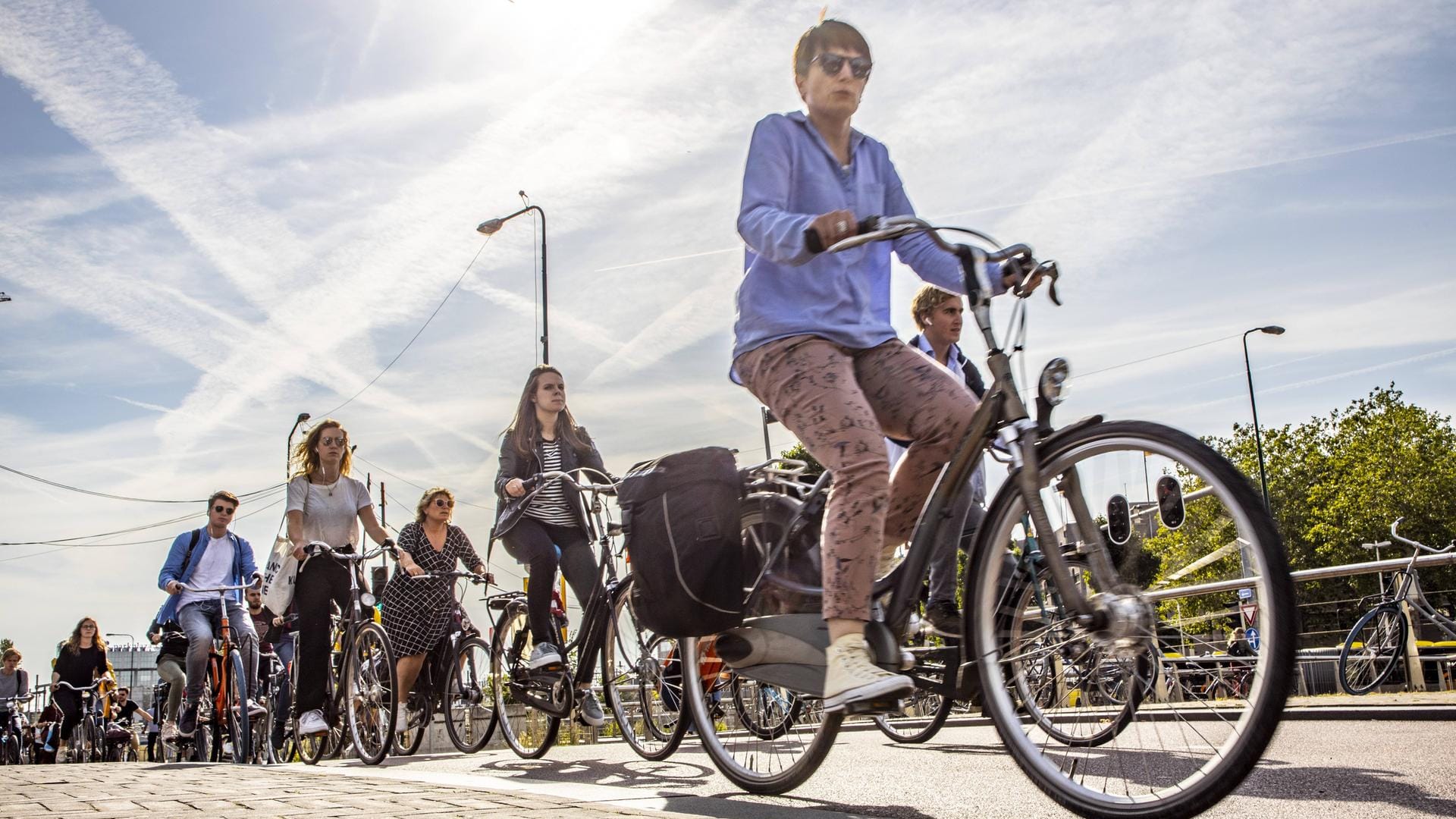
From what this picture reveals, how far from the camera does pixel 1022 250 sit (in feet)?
11.3

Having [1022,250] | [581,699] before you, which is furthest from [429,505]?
[1022,250]

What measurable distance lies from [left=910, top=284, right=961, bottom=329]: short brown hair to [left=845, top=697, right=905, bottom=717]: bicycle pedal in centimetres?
333

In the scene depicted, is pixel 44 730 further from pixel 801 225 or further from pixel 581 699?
pixel 801 225

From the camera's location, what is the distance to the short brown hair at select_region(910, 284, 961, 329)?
636 cm

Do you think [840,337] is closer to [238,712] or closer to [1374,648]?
[238,712]

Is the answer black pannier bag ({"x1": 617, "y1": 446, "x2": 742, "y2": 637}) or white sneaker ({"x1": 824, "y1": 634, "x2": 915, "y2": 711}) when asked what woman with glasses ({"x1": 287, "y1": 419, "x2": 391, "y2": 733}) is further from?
white sneaker ({"x1": 824, "y1": 634, "x2": 915, "y2": 711})

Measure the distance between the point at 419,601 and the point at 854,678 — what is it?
5324 millimetres

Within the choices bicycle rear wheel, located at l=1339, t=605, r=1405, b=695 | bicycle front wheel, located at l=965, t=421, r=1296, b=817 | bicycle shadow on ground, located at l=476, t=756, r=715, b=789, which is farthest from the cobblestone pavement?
bicycle rear wheel, located at l=1339, t=605, r=1405, b=695

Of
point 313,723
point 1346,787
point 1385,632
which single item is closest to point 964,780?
point 1346,787

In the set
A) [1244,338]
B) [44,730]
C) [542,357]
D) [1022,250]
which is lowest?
[44,730]

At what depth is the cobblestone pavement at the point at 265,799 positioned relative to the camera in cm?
347

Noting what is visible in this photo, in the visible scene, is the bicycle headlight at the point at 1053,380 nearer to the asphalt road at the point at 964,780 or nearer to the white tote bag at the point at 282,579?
the asphalt road at the point at 964,780

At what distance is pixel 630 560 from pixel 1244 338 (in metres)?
40.4

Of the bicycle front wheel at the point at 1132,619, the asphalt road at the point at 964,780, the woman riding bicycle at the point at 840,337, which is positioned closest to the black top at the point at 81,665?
the asphalt road at the point at 964,780
